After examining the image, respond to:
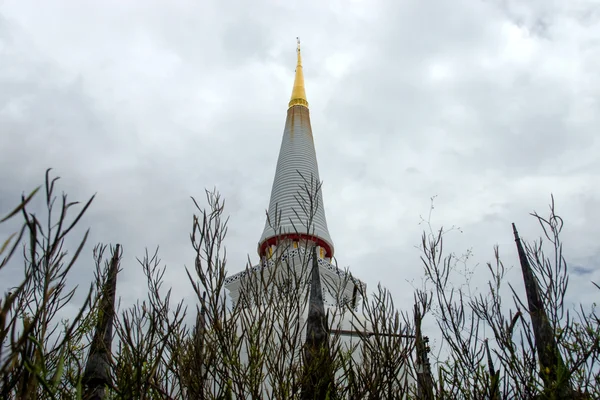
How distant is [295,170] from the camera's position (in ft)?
61.7

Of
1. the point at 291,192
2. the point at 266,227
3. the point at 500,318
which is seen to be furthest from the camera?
the point at 291,192

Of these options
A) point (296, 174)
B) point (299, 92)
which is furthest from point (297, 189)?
point (299, 92)

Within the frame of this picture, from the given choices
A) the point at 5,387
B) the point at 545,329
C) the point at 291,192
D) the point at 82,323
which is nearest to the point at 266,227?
the point at 291,192

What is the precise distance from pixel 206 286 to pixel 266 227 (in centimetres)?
1296

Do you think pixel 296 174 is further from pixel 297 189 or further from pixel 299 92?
pixel 299 92

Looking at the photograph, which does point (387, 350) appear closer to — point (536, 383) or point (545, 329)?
point (536, 383)

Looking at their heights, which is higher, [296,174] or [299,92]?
[299,92]

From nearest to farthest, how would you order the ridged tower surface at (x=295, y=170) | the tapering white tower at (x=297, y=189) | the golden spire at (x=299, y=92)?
1. the tapering white tower at (x=297, y=189)
2. the ridged tower surface at (x=295, y=170)
3. the golden spire at (x=299, y=92)

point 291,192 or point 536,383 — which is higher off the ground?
point 291,192

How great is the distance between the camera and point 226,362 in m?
3.99

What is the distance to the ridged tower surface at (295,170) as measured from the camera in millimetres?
16688

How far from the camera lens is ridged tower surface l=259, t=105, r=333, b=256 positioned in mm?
16688

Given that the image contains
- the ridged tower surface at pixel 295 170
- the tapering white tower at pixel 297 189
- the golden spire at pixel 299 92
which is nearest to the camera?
the tapering white tower at pixel 297 189

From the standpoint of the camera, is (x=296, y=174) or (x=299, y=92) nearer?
(x=296, y=174)
